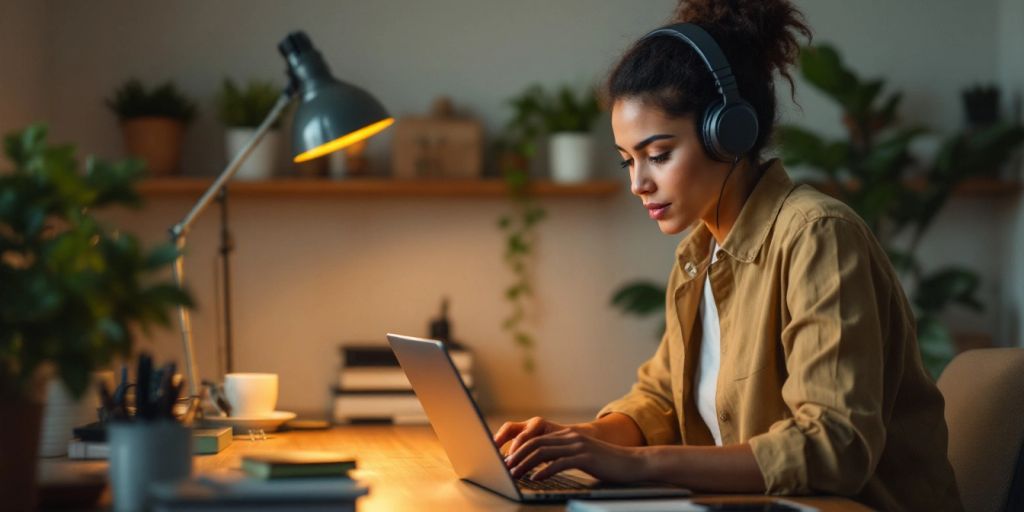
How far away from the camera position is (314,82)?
2.16 meters

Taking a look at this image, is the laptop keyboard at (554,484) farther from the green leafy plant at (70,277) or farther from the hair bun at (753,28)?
the hair bun at (753,28)

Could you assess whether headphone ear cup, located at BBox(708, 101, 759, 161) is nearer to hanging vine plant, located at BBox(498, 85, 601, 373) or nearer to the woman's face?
the woman's face

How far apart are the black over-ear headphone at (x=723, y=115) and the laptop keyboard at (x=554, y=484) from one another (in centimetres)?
47

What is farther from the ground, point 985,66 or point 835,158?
point 985,66

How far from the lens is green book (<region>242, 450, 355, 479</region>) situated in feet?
3.41

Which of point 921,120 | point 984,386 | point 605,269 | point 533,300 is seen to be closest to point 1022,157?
point 921,120

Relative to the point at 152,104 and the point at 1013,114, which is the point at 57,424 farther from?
the point at 1013,114

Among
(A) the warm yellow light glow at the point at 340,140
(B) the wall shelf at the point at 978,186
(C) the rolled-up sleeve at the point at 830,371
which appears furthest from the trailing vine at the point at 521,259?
(C) the rolled-up sleeve at the point at 830,371

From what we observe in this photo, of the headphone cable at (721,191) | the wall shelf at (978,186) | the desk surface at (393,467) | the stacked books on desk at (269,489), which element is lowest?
the desk surface at (393,467)

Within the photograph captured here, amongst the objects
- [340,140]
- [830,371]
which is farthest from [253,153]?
[830,371]

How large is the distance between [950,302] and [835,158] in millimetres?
554

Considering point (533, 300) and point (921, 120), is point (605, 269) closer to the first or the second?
point (533, 300)

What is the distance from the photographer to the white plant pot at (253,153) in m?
3.17

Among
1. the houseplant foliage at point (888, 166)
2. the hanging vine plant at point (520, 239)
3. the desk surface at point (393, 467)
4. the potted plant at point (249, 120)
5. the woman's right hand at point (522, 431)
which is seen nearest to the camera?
the desk surface at point (393, 467)
